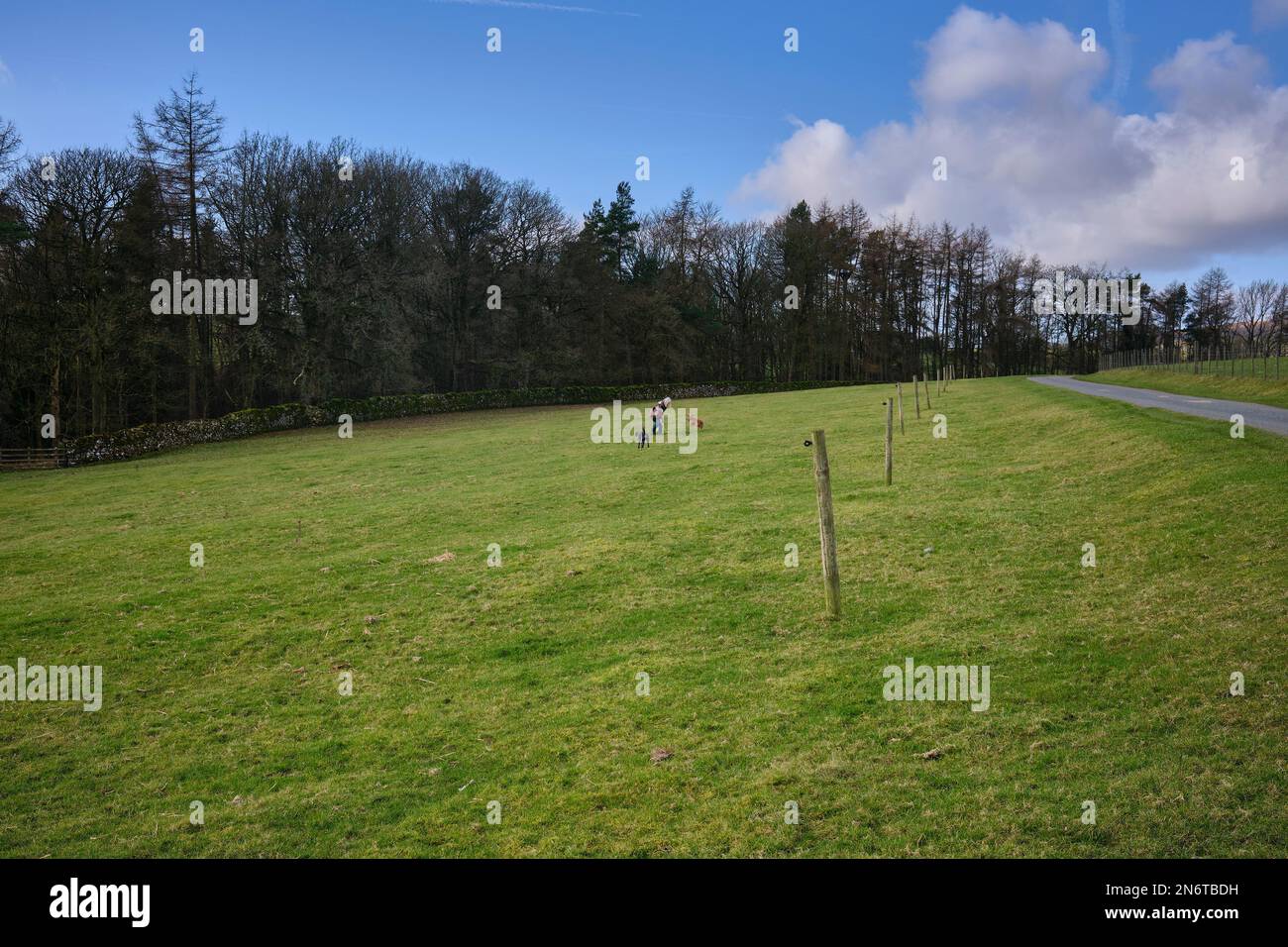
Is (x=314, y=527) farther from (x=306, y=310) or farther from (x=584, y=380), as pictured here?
(x=584, y=380)

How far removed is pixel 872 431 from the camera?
1331 inches

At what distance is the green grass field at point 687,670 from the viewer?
7555 mm

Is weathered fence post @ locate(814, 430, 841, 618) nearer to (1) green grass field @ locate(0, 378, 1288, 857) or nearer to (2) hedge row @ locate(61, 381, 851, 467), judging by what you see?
(1) green grass field @ locate(0, 378, 1288, 857)

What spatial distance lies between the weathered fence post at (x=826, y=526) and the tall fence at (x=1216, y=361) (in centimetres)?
3535

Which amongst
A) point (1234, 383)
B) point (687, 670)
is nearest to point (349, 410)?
point (687, 670)

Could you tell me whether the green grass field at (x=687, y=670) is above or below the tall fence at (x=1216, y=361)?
below

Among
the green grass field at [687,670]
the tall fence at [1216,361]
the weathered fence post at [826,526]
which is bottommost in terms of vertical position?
the green grass field at [687,670]

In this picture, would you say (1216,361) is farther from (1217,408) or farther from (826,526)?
(826,526)

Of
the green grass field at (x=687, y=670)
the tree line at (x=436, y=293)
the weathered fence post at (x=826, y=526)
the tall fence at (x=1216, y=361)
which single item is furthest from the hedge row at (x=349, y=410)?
→ the weathered fence post at (x=826, y=526)

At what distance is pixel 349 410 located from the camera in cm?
5812

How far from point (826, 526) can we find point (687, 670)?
3.18 meters

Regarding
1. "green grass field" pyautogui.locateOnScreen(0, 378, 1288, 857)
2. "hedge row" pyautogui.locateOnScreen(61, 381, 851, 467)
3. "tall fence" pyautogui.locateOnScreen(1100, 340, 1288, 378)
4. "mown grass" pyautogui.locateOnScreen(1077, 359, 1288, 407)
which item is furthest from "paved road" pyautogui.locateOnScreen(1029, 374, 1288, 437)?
"hedge row" pyautogui.locateOnScreen(61, 381, 851, 467)

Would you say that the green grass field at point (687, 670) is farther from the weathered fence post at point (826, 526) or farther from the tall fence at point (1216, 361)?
the tall fence at point (1216, 361)

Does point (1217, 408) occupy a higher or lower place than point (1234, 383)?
lower
